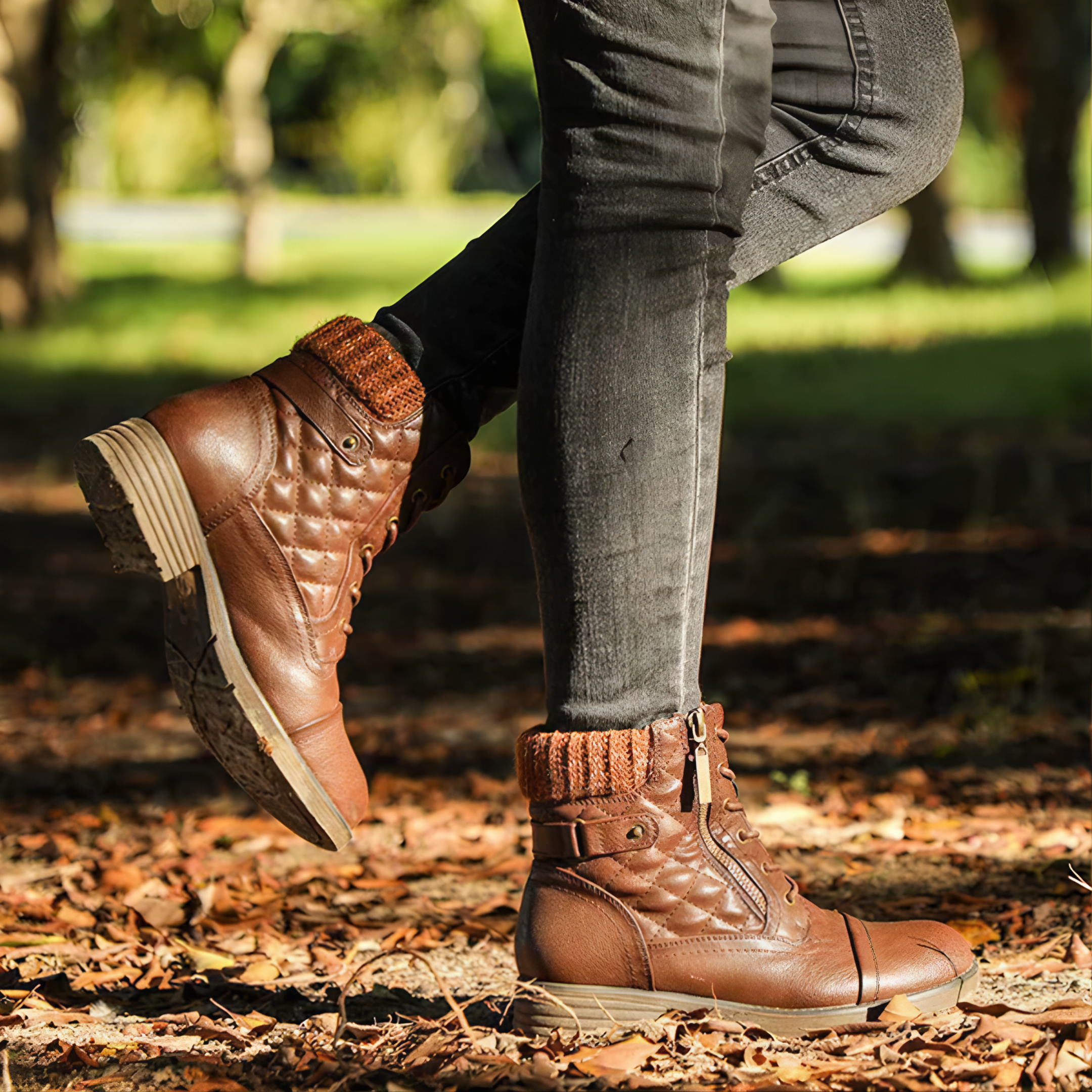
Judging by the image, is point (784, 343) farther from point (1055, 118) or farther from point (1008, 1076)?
point (1008, 1076)

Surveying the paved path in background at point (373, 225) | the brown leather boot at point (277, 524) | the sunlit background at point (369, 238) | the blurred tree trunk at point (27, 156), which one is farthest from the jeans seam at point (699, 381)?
the paved path in background at point (373, 225)

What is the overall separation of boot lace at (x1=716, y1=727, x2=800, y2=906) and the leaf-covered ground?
152 mm

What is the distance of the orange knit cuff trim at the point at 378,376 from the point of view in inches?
59.5

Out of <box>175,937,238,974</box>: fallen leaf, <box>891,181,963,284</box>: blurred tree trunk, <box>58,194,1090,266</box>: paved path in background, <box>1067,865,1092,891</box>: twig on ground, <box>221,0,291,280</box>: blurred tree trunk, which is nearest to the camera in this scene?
<box>1067,865,1092,891</box>: twig on ground

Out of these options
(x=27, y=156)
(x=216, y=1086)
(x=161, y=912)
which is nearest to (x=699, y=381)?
(x=216, y=1086)

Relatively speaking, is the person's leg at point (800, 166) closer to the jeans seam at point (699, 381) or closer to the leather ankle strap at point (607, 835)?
the jeans seam at point (699, 381)

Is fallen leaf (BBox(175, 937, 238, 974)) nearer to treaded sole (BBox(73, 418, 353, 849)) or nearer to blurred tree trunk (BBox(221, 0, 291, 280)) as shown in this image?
treaded sole (BBox(73, 418, 353, 849))

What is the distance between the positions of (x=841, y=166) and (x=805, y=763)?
150cm

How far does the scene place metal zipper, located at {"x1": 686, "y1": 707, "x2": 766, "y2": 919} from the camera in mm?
1428

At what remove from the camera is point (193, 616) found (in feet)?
4.83

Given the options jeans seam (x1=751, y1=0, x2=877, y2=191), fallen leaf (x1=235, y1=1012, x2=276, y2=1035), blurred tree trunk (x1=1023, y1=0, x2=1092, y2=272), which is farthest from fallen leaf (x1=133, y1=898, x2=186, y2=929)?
blurred tree trunk (x1=1023, y1=0, x2=1092, y2=272)

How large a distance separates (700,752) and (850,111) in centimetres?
71

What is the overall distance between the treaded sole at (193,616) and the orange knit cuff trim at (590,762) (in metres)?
0.24

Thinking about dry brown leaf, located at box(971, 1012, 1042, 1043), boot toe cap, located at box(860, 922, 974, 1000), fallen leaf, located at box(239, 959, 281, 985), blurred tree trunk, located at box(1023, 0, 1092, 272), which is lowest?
fallen leaf, located at box(239, 959, 281, 985)
